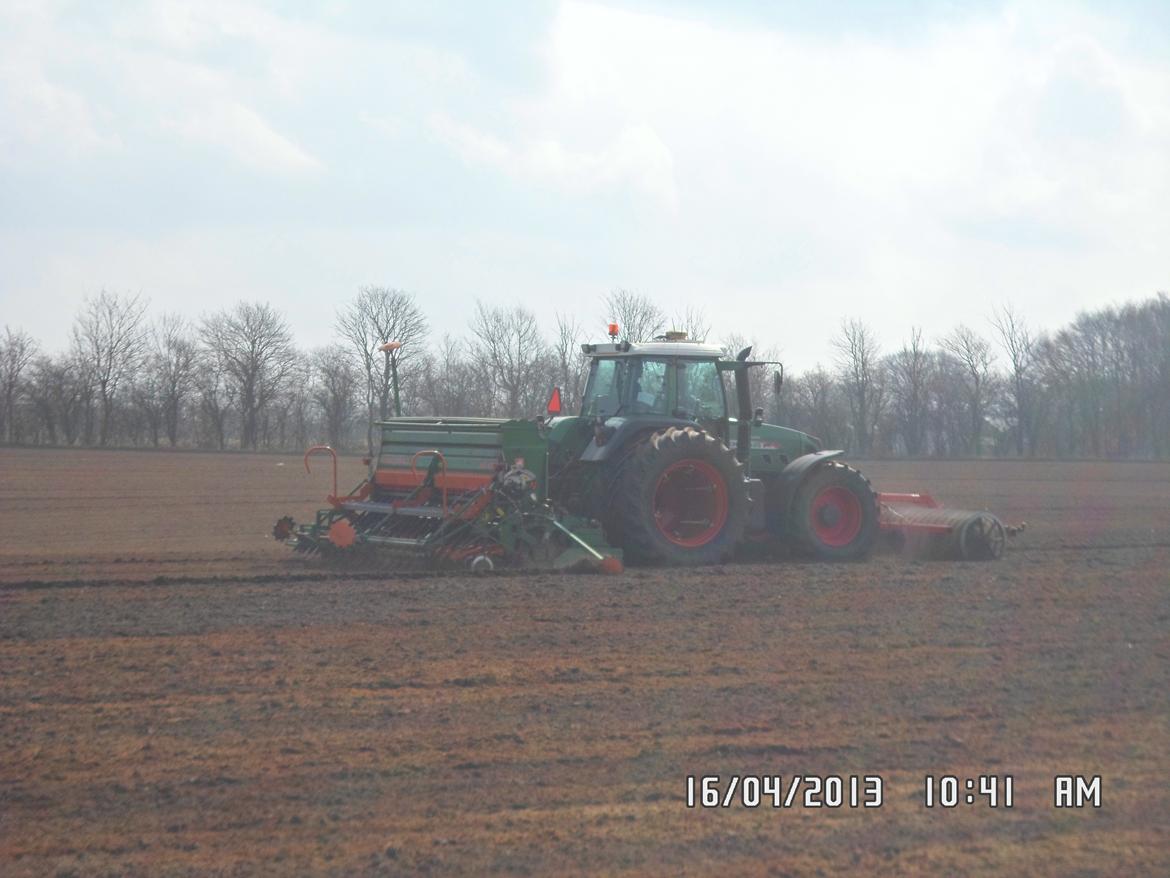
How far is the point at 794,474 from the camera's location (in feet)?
39.9

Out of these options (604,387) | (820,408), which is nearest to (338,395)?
(820,408)

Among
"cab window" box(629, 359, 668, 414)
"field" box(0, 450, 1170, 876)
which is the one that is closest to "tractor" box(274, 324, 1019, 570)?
"cab window" box(629, 359, 668, 414)

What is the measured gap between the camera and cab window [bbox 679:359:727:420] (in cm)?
1176

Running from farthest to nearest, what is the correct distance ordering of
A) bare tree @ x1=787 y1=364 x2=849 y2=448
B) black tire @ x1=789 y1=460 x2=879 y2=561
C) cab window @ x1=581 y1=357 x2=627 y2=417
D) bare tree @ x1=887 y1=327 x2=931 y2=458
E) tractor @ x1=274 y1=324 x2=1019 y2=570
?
bare tree @ x1=887 y1=327 x2=931 y2=458 → bare tree @ x1=787 y1=364 x2=849 y2=448 → black tire @ x1=789 y1=460 x2=879 y2=561 → cab window @ x1=581 y1=357 x2=627 y2=417 → tractor @ x1=274 y1=324 x2=1019 y2=570

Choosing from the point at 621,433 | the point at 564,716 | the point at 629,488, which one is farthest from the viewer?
the point at 621,433

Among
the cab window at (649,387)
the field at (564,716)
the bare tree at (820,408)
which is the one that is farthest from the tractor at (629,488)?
the bare tree at (820,408)

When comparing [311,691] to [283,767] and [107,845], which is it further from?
[107,845]

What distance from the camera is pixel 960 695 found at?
6.22m

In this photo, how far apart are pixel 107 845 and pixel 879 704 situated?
3611 mm

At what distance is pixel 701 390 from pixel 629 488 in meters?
1.53

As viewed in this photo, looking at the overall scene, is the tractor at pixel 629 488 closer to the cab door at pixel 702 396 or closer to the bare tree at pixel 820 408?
the cab door at pixel 702 396

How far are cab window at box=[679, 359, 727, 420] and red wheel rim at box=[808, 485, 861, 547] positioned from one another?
1392 mm

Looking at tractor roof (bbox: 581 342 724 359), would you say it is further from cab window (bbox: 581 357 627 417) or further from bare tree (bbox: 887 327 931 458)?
bare tree (bbox: 887 327 931 458)

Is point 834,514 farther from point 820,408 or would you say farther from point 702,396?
point 820,408
